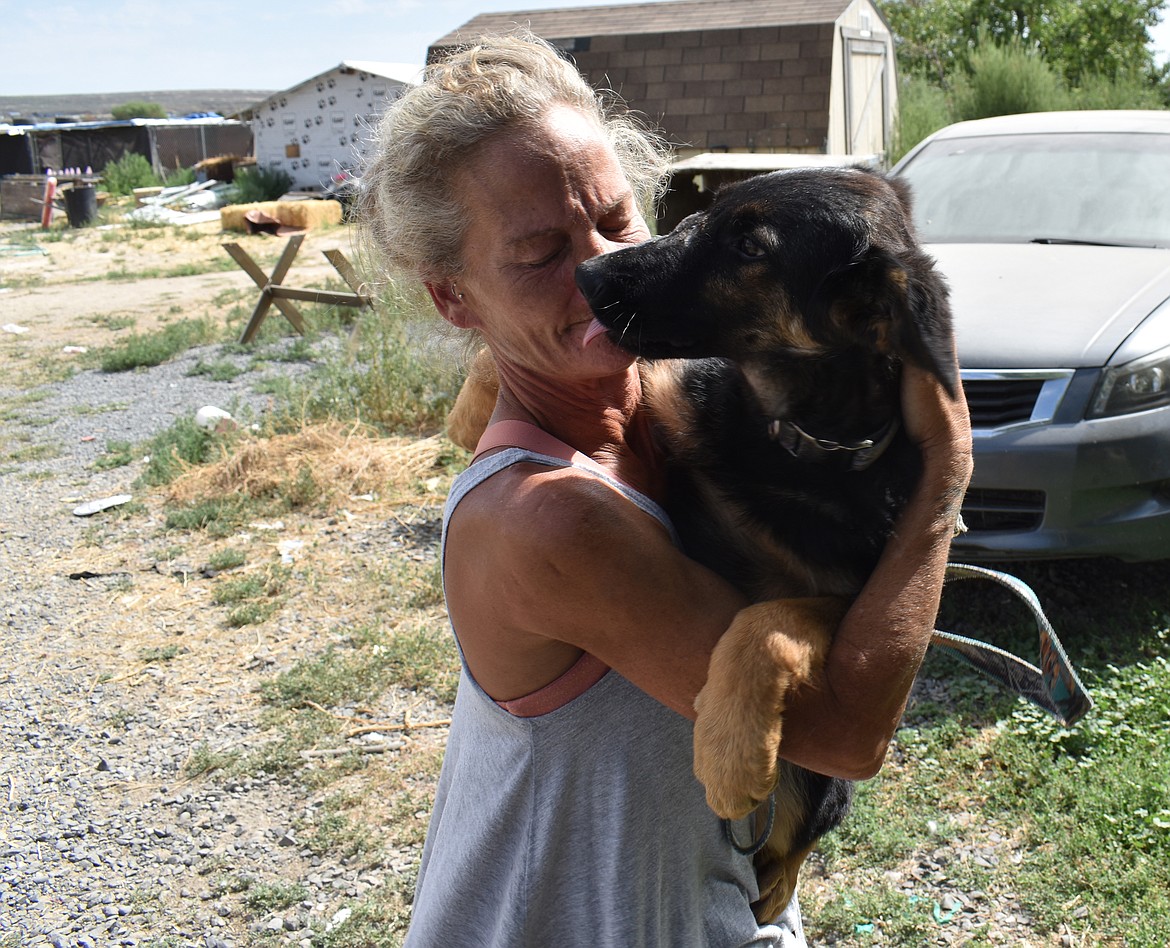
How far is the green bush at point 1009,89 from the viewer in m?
16.5

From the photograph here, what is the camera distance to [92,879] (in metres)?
3.75

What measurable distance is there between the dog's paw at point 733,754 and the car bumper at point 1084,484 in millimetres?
3315

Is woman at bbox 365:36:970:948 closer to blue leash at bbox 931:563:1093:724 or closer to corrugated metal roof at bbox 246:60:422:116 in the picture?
blue leash at bbox 931:563:1093:724

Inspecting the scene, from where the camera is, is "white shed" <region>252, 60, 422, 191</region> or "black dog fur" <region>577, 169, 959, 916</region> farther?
"white shed" <region>252, 60, 422, 191</region>

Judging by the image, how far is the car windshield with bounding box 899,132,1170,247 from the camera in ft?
18.8

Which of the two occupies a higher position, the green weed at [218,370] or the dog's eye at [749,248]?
the dog's eye at [749,248]

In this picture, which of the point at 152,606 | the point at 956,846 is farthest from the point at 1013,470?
the point at 152,606

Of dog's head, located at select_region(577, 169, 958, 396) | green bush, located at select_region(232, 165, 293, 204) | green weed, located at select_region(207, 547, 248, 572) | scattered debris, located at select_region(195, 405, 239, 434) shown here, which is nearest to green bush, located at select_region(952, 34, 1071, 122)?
scattered debris, located at select_region(195, 405, 239, 434)

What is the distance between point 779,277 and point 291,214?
24.5 m

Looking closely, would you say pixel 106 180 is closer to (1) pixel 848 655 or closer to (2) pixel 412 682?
(2) pixel 412 682

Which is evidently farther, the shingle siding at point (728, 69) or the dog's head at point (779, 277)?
the shingle siding at point (728, 69)

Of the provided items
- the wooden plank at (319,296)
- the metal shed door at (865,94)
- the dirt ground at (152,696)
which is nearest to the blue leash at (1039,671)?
the dirt ground at (152,696)

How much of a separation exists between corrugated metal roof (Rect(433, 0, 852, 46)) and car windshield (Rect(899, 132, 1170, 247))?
12.8 m

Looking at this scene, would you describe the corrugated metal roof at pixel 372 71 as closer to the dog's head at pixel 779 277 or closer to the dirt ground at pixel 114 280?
the dirt ground at pixel 114 280
